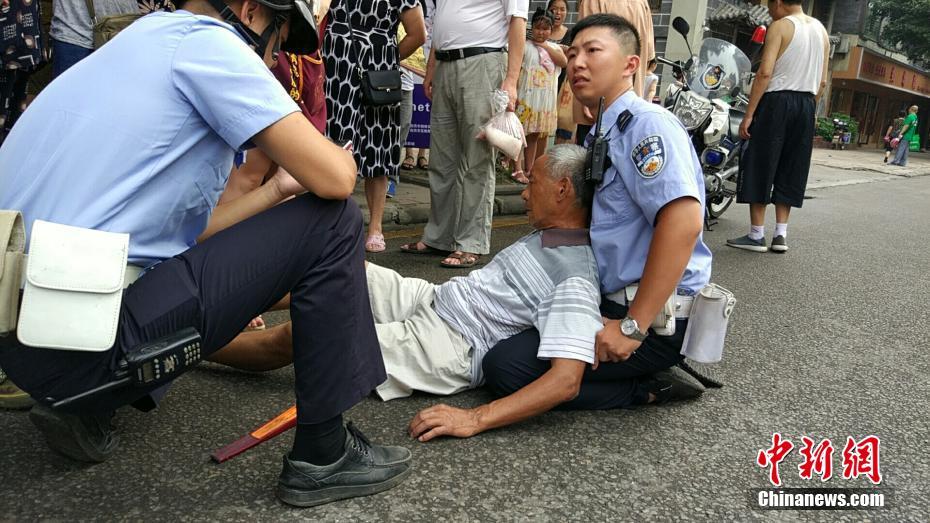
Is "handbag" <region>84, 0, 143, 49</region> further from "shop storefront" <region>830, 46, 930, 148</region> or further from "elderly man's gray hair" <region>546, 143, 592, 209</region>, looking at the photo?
"shop storefront" <region>830, 46, 930, 148</region>

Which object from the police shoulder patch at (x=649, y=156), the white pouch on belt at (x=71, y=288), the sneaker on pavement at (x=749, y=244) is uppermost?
the police shoulder patch at (x=649, y=156)

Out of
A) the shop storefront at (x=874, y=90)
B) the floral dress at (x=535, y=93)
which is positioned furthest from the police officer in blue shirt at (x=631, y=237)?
the shop storefront at (x=874, y=90)

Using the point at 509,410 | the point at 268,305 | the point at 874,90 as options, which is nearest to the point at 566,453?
the point at 509,410

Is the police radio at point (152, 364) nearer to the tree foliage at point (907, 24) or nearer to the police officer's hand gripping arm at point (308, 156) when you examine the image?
the police officer's hand gripping arm at point (308, 156)

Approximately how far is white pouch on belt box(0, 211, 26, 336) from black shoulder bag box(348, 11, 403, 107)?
Result: 9.41ft

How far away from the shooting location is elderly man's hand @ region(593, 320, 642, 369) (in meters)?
2.15

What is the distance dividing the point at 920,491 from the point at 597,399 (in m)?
0.93

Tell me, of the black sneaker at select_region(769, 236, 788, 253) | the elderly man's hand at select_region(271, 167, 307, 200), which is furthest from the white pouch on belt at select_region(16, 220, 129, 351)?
the black sneaker at select_region(769, 236, 788, 253)

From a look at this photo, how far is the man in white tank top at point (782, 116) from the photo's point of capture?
5.23m

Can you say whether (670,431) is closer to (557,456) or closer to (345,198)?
(557,456)

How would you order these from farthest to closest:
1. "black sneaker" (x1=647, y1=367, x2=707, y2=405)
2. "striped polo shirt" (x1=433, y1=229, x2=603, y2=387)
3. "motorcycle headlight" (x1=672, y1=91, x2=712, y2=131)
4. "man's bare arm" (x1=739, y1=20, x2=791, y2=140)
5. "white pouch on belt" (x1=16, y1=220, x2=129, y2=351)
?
"motorcycle headlight" (x1=672, y1=91, x2=712, y2=131), "man's bare arm" (x1=739, y1=20, x2=791, y2=140), "black sneaker" (x1=647, y1=367, x2=707, y2=405), "striped polo shirt" (x1=433, y1=229, x2=603, y2=387), "white pouch on belt" (x1=16, y1=220, x2=129, y2=351)

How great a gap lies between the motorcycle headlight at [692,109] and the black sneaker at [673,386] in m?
4.02

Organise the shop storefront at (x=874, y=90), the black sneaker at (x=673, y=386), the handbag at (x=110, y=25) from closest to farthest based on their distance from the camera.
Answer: the black sneaker at (x=673, y=386) < the handbag at (x=110, y=25) < the shop storefront at (x=874, y=90)

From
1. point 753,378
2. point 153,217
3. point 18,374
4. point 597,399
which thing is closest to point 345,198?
point 153,217
